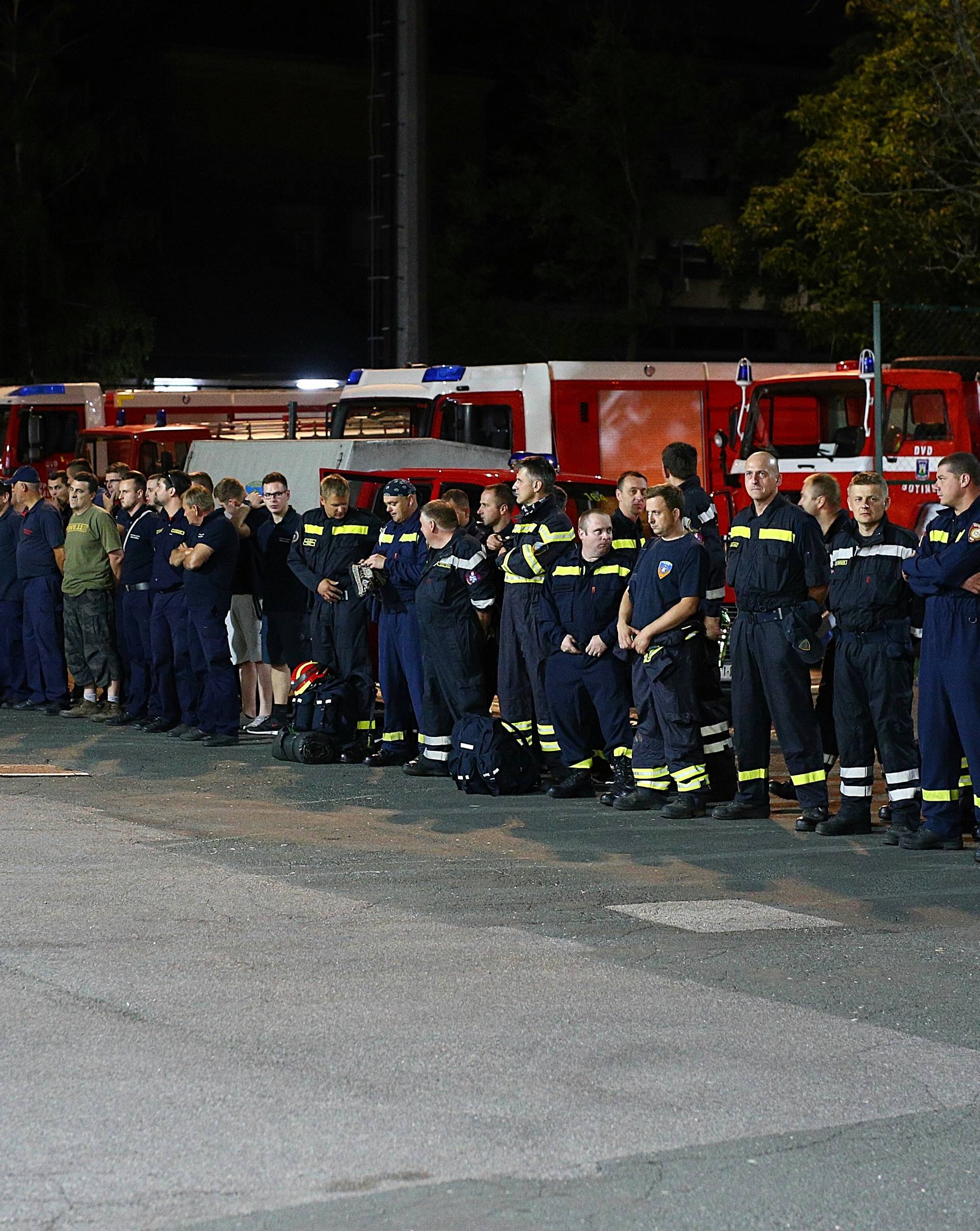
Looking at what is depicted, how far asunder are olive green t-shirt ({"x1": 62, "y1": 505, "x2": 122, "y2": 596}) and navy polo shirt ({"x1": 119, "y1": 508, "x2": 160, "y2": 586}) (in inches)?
17.9

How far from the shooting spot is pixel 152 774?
12.1 m

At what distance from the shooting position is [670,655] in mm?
10586

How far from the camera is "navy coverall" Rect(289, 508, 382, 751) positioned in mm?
12844

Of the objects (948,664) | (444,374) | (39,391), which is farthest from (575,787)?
(39,391)

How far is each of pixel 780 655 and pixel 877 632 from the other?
23.2 inches

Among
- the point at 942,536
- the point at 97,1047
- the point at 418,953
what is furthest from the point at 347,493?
the point at 97,1047

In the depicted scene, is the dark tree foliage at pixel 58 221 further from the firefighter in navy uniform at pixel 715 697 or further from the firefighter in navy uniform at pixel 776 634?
the firefighter in navy uniform at pixel 776 634

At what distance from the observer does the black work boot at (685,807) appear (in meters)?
10.5

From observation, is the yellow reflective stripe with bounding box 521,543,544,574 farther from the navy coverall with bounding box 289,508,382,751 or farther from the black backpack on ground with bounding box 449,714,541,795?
the navy coverall with bounding box 289,508,382,751

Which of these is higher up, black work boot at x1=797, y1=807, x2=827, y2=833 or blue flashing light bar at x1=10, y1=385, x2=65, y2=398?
blue flashing light bar at x1=10, y1=385, x2=65, y2=398

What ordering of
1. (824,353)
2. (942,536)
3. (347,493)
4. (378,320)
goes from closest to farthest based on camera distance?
(942,536) → (347,493) → (378,320) → (824,353)

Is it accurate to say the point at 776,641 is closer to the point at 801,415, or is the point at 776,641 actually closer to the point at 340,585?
the point at 340,585

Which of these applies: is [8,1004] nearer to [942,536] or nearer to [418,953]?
[418,953]

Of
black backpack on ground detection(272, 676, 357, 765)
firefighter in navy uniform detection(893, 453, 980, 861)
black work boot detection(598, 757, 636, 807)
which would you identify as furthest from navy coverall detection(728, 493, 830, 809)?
black backpack on ground detection(272, 676, 357, 765)
